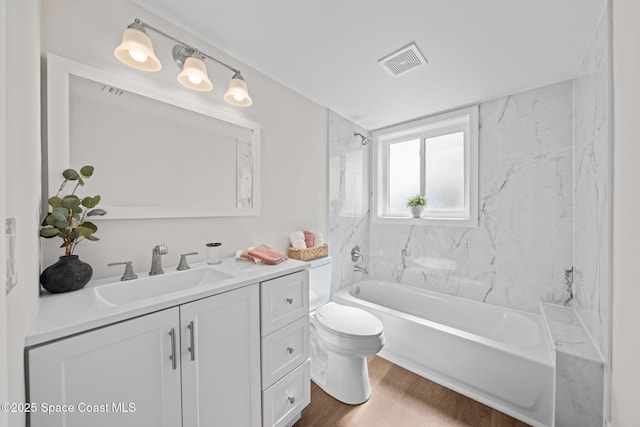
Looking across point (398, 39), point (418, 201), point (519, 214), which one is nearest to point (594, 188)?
point (519, 214)

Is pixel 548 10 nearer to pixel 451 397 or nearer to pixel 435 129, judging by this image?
pixel 435 129

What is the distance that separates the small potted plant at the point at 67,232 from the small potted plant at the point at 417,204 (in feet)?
8.44

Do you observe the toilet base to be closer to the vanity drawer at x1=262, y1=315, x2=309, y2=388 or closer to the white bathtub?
the vanity drawer at x1=262, y1=315, x2=309, y2=388

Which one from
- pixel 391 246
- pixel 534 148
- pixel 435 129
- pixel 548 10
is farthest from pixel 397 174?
pixel 548 10

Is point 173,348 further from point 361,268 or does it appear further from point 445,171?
point 445,171

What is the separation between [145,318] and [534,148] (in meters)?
2.82

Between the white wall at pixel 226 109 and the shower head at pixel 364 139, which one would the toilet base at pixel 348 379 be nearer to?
the white wall at pixel 226 109

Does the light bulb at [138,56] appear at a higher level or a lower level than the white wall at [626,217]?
higher

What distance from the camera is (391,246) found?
2812 millimetres

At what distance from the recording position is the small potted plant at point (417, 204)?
260cm

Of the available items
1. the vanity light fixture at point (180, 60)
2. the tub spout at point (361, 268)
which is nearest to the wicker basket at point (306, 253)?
the tub spout at point (361, 268)

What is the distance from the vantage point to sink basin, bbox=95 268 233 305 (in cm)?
101

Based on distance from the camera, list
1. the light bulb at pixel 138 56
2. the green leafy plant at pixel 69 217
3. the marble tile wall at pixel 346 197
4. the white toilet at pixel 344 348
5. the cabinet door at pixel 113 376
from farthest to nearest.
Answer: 1. the marble tile wall at pixel 346 197
2. the white toilet at pixel 344 348
3. the light bulb at pixel 138 56
4. the green leafy plant at pixel 69 217
5. the cabinet door at pixel 113 376

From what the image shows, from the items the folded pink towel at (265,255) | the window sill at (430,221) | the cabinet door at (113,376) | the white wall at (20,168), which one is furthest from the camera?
the window sill at (430,221)
